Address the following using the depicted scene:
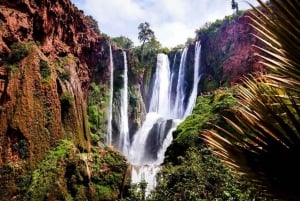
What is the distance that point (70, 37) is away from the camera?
36.0m

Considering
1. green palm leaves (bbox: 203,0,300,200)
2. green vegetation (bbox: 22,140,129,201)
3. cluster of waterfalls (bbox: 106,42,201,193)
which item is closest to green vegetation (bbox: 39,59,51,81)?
green vegetation (bbox: 22,140,129,201)

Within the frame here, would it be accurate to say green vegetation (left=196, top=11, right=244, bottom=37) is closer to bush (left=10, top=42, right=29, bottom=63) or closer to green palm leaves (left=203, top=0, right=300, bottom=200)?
bush (left=10, top=42, right=29, bottom=63)

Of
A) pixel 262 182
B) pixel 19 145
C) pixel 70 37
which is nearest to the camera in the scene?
pixel 262 182

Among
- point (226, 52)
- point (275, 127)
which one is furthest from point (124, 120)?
point (275, 127)

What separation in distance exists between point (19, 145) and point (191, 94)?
30286 mm

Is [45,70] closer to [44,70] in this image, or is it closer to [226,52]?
[44,70]

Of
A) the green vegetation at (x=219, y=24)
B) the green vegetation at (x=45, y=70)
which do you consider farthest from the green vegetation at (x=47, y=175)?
the green vegetation at (x=219, y=24)

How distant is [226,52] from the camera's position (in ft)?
166

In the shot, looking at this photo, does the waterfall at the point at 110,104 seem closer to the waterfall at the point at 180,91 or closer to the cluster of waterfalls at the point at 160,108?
the cluster of waterfalls at the point at 160,108

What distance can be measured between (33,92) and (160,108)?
90.3 ft

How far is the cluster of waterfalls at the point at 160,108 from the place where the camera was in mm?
40875

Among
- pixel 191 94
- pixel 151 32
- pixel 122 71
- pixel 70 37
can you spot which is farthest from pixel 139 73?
pixel 70 37

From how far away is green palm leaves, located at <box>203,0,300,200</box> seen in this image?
206 centimetres

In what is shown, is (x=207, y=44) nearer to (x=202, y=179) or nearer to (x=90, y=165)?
(x=90, y=165)
